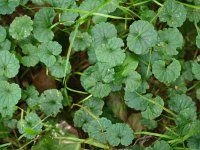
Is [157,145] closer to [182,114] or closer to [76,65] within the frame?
[182,114]

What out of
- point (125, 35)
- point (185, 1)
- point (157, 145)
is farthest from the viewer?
point (185, 1)

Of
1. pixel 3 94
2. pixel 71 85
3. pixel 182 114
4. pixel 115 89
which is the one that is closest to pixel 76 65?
pixel 71 85

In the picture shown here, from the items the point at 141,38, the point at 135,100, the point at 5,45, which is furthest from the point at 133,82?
the point at 5,45

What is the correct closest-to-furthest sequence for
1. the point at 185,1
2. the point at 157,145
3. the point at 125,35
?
the point at 157,145 → the point at 125,35 → the point at 185,1

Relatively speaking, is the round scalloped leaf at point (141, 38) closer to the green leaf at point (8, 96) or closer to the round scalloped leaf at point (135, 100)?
the round scalloped leaf at point (135, 100)

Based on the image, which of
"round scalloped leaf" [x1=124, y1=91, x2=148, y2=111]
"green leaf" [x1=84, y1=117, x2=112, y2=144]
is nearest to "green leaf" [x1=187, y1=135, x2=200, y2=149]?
"round scalloped leaf" [x1=124, y1=91, x2=148, y2=111]

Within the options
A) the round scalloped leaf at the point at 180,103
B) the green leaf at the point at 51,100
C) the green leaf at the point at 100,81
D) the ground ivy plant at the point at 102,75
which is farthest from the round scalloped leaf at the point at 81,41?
the round scalloped leaf at the point at 180,103

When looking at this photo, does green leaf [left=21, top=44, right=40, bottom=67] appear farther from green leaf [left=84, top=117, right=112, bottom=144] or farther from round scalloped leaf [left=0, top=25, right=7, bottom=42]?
green leaf [left=84, top=117, right=112, bottom=144]
